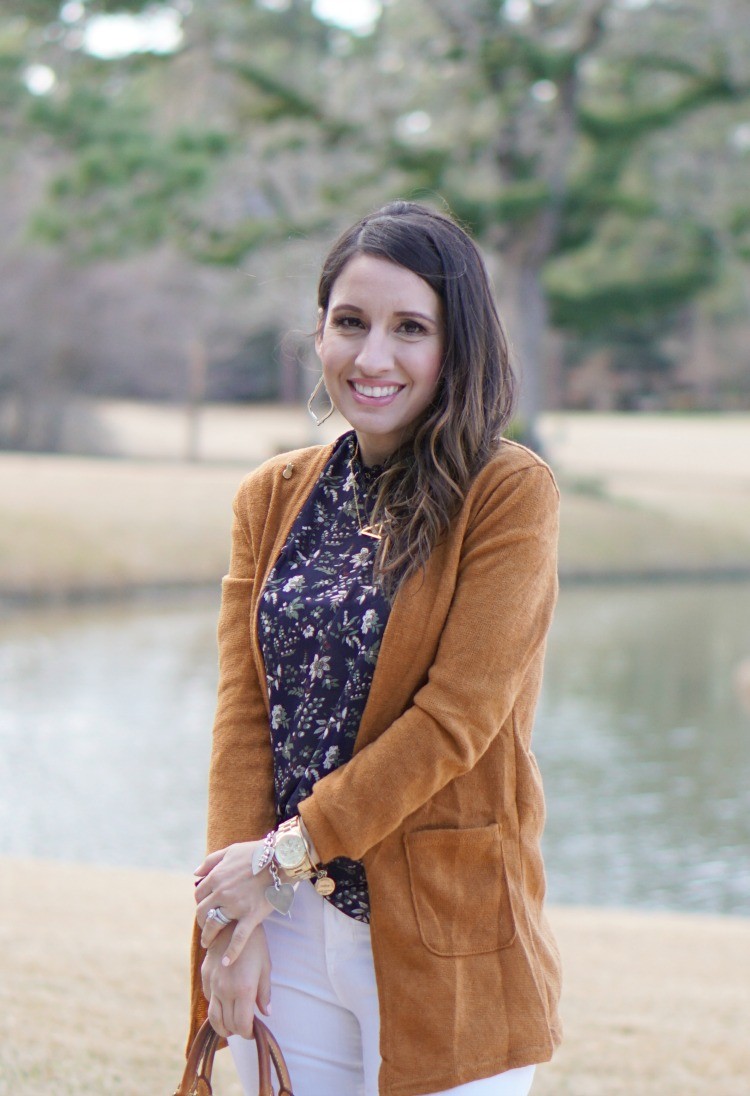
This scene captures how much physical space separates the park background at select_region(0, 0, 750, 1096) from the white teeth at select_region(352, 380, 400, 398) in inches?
10.6

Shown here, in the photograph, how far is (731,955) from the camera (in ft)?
13.8

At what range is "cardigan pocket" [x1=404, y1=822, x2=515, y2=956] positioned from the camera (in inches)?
55.8

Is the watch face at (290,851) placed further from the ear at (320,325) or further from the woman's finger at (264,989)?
the ear at (320,325)

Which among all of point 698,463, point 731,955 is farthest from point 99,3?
point 698,463

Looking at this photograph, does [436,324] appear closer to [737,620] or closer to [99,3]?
[99,3]

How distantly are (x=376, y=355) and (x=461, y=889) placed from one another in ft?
1.92

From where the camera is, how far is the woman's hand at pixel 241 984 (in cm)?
146

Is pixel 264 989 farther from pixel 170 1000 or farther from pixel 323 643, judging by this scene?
pixel 170 1000

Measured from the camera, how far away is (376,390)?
1.52 meters

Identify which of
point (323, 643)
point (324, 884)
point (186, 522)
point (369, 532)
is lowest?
point (324, 884)

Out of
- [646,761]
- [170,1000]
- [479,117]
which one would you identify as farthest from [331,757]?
[479,117]

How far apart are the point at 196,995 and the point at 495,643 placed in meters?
0.56

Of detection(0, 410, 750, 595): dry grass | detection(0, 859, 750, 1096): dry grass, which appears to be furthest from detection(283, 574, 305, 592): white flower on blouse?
detection(0, 410, 750, 595): dry grass

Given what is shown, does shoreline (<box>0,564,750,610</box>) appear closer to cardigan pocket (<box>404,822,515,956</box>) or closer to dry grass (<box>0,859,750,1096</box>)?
dry grass (<box>0,859,750,1096</box>)
